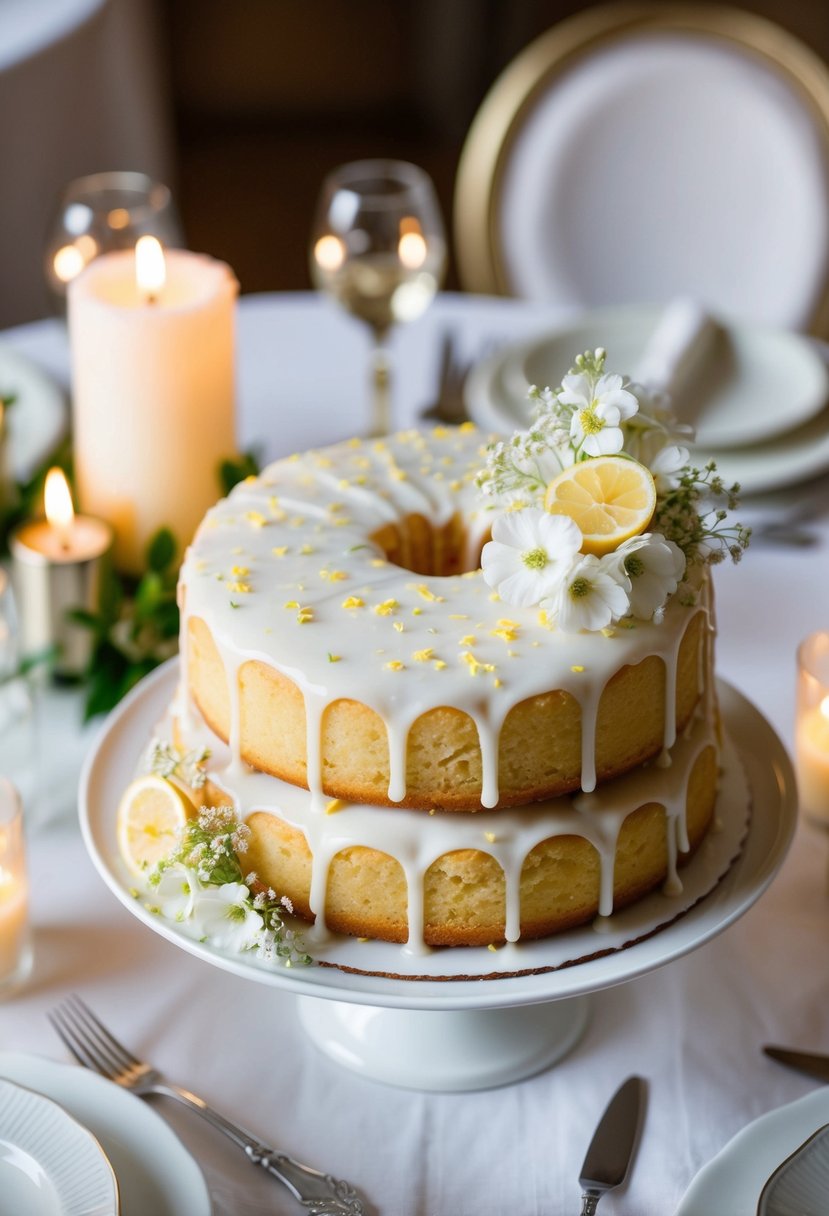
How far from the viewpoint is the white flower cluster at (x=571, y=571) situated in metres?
1.16

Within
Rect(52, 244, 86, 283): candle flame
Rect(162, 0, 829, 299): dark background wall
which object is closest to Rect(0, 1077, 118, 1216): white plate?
Rect(52, 244, 86, 283): candle flame

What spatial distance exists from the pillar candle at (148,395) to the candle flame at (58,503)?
0.14m

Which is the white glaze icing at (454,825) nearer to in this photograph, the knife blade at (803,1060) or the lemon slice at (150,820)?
the lemon slice at (150,820)

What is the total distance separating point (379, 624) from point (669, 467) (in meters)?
0.29

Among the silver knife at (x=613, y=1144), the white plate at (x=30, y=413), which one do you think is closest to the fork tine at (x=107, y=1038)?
the silver knife at (x=613, y=1144)

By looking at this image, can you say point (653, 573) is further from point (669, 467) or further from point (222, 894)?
point (222, 894)

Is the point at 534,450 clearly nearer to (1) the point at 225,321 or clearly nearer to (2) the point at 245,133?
(1) the point at 225,321

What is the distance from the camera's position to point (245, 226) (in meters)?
5.71

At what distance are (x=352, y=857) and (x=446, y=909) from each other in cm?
9

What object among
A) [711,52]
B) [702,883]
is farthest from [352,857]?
[711,52]

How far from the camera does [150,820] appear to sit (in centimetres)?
130

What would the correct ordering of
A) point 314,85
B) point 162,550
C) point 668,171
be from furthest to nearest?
point 314,85, point 668,171, point 162,550

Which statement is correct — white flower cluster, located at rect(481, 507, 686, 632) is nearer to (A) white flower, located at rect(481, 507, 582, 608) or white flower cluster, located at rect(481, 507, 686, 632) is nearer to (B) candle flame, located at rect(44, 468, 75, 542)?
(A) white flower, located at rect(481, 507, 582, 608)

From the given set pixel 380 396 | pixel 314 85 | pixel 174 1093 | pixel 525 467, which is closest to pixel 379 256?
pixel 380 396
